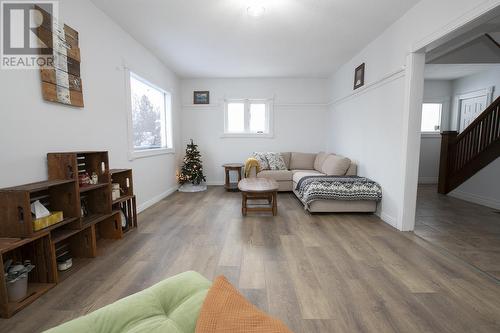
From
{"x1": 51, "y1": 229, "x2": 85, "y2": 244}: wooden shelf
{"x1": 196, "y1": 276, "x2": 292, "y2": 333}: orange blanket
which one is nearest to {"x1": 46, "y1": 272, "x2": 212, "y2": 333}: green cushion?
{"x1": 196, "y1": 276, "x2": 292, "y2": 333}: orange blanket

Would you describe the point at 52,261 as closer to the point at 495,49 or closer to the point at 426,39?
the point at 426,39

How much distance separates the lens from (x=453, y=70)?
5277 millimetres

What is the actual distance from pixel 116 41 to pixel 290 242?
3.43 metres

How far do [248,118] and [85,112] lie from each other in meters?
3.98

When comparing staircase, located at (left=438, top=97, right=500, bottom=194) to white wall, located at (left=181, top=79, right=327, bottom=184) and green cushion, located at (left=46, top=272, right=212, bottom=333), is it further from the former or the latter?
green cushion, located at (left=46, top=272, right=212, bottom=333)

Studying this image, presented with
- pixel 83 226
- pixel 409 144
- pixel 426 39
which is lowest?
pixel 83 226

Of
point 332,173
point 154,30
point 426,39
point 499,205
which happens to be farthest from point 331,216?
point 154,30

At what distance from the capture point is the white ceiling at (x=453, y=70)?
16.3 feet

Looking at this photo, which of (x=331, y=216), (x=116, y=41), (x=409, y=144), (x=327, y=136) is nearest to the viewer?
(x=409, y=144)

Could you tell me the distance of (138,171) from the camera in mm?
3746

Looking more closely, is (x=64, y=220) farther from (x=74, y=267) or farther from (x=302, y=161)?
(x=302, y=161)

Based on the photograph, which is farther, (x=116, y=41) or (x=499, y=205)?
(x=499, y=205)

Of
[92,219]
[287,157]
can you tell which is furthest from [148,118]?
[287,157]

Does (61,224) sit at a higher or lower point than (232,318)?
lower
